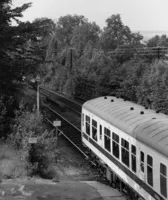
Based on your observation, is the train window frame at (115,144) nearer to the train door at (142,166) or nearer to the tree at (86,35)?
the train door at (142,166)

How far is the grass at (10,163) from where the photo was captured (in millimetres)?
15820

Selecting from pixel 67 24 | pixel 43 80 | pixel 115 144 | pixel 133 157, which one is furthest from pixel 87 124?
pixel 67 24

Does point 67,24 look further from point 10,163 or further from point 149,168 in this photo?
point 149,168

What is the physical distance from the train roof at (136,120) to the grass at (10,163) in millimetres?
3839

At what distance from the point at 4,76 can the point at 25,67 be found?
1331mm

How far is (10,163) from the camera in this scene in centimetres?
1716

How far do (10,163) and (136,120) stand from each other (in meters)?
6.74

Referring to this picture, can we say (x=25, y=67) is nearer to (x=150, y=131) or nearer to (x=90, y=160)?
(x=90, y=160)

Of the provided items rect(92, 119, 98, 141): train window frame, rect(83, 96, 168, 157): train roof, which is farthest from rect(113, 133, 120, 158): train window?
rect(92, 119, 98, 141): train window frame

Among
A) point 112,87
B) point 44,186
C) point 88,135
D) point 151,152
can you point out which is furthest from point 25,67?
point 112,87

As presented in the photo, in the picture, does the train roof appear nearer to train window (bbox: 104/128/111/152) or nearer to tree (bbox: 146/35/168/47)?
Result: train window (bbox: 104/128/111/152)

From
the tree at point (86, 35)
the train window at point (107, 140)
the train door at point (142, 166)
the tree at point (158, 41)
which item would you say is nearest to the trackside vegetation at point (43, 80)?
the train window at point (107, 140)

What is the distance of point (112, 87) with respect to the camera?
40.4 meters

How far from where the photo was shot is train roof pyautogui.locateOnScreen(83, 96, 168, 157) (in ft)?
34.6
